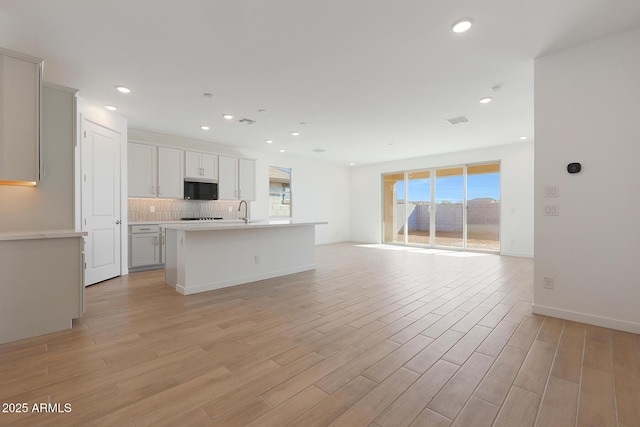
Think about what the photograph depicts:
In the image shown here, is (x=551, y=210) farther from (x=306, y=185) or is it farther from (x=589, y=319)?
(x=306, y=185)

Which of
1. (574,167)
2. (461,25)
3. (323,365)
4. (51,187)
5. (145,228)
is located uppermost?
(461,25)

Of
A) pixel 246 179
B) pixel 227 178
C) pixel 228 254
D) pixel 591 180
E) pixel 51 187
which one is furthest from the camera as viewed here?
pixel 246 179

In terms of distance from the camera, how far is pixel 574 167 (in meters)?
2.90

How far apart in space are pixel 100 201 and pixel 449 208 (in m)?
8.38

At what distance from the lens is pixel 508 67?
3352 millimetres

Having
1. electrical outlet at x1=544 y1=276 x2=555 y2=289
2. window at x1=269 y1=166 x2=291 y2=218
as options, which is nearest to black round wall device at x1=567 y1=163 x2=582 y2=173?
electrical outlet at x1=544 y1=276 x2=555 y2=289

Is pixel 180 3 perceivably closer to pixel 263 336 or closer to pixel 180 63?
pixel 180 63

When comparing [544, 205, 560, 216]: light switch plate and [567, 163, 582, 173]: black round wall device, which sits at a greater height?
[567, 163, 582, 173]: black round wall device

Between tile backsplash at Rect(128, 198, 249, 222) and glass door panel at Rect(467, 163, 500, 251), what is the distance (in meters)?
6.46

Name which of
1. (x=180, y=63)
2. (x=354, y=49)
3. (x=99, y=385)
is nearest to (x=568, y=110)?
(x=354, y=49)

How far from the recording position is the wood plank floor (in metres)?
1.59

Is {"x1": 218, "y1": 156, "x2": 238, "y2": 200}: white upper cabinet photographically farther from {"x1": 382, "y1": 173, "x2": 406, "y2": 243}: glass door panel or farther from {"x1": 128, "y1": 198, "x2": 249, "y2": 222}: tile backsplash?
{"x1": 382, "y1": 173, "x2": 406, "y2": 243}: glass door panel

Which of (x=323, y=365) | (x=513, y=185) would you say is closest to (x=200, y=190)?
(x=323, y=365)

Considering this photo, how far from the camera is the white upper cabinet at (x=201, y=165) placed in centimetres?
629
